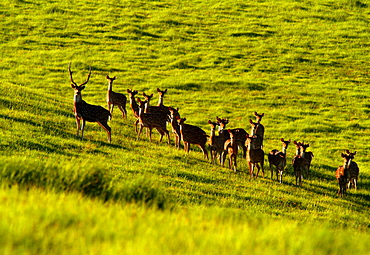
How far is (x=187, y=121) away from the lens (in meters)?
32.8

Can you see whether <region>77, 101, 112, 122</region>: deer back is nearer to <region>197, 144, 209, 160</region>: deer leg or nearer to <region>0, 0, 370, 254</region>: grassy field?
<region>0, 0, 370, 254</region>: grassy field

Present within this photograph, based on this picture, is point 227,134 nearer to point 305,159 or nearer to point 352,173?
point 305,159

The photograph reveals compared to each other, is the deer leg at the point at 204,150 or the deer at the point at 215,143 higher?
the deer at the point at 215,143

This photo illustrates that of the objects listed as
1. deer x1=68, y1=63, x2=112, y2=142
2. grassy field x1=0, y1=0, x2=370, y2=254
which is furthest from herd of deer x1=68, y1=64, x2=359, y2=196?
grassy field x1=0, y1=0, x2=370, y2=254

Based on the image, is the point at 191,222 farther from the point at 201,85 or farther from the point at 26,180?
the point at 201,85

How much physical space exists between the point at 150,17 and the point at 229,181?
Result: 42292 mm

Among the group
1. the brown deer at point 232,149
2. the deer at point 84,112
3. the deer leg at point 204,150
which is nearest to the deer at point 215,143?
the brown deer at point 232,149

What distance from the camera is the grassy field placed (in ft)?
21.1

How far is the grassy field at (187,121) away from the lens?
6.45 metres

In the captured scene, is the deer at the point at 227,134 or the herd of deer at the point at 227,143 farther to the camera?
the deer at the point at 227,134

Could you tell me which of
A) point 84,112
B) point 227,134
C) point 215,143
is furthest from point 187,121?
point 84,112

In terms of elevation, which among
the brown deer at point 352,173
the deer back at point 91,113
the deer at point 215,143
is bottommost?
the brown deer at point 352,173

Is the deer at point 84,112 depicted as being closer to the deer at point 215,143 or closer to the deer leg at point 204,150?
the deer leg at point 204,150

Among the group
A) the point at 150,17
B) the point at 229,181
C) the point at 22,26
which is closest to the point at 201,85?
the point at 150,17
